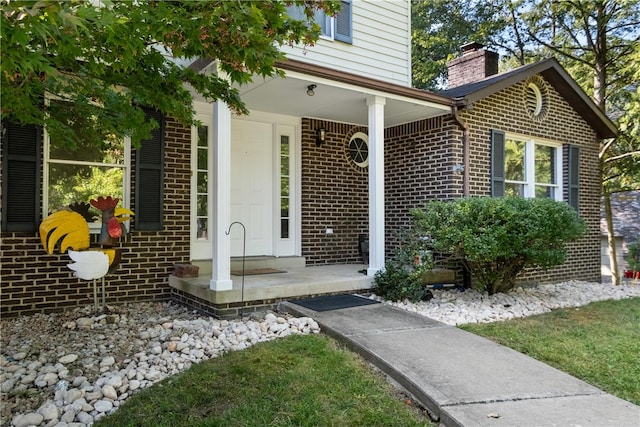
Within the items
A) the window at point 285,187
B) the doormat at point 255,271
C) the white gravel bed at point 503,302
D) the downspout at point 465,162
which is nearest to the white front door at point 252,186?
the window at point 285,187

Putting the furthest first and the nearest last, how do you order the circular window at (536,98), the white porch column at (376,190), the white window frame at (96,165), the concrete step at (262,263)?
the circular window at (536,98)
the concrete step at (262,263)
the white porch column at (376,190)
the white window frame at (96,165)

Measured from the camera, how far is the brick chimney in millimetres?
8547

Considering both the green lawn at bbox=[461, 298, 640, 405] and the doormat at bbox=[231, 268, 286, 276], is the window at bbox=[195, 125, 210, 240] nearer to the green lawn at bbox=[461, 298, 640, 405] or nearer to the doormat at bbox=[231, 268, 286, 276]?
the doormat at bbox=[231, 268, 286, 276]

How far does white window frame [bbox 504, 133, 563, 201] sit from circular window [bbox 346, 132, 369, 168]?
2.43 meters

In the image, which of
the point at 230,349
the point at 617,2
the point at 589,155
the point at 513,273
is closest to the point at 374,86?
the point at 513,273

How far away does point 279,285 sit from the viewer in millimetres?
4992

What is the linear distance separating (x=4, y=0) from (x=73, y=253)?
2.99m

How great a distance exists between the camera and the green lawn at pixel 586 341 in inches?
127

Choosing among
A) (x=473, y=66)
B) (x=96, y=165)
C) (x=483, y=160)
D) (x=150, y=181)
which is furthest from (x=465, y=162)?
(x=96, y=165)

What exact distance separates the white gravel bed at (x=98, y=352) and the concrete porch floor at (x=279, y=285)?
0.81 ft

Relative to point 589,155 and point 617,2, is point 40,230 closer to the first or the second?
point 589,155

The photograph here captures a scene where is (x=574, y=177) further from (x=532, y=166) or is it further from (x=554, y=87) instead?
(x=554, y=87)

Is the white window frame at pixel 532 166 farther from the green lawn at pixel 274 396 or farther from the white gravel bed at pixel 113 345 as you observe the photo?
the green lawn at pixel 274 396

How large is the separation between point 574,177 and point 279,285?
6.46m
